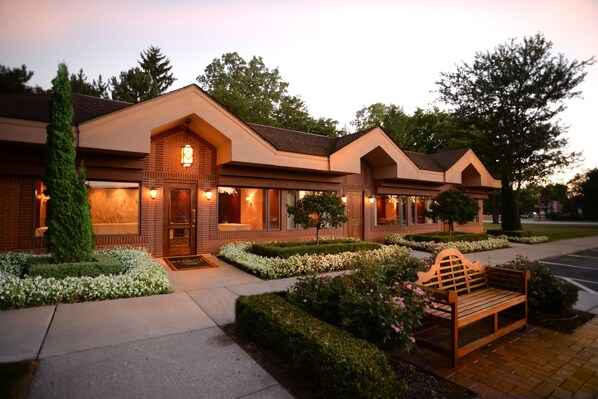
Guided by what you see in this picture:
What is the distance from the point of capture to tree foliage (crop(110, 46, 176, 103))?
37.8 meters

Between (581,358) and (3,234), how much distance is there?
541 inches

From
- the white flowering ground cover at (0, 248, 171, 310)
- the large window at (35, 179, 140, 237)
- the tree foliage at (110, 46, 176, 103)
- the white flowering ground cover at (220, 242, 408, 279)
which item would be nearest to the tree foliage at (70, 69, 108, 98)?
the tree foliage at (110, 46, 176, 103)

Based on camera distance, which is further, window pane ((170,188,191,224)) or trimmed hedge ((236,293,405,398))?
window pane ((170,188,191,224))

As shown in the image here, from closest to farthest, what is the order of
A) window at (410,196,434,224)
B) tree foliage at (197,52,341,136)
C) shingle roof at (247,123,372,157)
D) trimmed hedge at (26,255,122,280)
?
trimmed hedge at (26,255,122,280) → shingle roof at (247,123,372,157) → window at (410,196,434,224) → tree foliage at (197,52,341,136)

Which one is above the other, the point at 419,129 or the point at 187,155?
the point at 419,129

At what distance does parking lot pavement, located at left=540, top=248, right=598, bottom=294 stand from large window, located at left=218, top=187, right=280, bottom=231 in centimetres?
1065

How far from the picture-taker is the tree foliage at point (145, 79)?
3778 centimetres

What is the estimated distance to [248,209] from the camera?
533 inches

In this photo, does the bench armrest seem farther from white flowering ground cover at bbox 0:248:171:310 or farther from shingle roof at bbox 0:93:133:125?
shingle roof at bbox 0:93:133:125

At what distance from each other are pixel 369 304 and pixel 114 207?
10426mm

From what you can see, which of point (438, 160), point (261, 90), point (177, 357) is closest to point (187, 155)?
point (177, 357)

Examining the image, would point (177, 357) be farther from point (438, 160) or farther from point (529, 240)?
point (438, 160)

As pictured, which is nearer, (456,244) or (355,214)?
(456,244)

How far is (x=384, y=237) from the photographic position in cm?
1795
